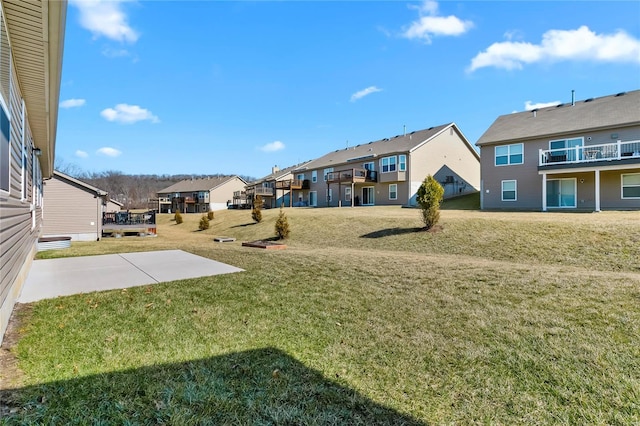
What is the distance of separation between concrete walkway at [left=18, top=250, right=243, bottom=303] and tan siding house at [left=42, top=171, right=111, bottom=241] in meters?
12.1

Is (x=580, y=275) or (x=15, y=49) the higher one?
(x=15, y=49)

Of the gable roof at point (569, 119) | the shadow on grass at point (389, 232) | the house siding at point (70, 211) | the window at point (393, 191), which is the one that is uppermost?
the gable roof at point (569, 119)

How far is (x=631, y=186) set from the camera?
18109mm

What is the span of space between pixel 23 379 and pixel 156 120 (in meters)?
31.6

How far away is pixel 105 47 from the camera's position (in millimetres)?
12758

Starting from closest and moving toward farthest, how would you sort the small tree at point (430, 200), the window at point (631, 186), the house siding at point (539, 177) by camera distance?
the small tree at point (430, 200), the window at point (631, 186), the house siding at point (539, 177)

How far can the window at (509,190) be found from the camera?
72.5 ft

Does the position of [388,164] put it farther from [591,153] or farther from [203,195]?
[203,195]

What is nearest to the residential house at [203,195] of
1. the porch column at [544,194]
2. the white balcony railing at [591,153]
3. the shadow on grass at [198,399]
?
the porch column at [544,194]

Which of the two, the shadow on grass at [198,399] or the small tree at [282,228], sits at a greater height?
the small tree at [282,228]

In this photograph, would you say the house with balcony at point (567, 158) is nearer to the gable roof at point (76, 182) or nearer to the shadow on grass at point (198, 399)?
the shadow on grass at point (198, 399)

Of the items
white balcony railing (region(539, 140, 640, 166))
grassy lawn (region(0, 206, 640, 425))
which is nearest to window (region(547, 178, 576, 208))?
white balcony railing (region(539, 140, 640, 166))

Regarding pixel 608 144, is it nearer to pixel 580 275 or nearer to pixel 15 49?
pixel 580 275

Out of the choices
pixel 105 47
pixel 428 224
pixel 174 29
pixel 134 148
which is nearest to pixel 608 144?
pixel 428 224
